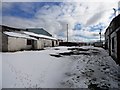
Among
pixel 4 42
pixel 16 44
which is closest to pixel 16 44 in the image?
pixel 16 44

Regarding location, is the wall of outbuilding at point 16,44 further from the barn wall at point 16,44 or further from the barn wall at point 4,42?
the barn wall at point 4,42

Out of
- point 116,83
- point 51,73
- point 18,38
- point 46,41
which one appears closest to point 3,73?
point 51,73

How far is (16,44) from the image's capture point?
2414cm

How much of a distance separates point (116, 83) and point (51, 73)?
12.4 ft

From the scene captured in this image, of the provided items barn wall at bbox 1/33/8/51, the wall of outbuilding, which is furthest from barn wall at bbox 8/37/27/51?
barn wall at bbox 1/33/8/51

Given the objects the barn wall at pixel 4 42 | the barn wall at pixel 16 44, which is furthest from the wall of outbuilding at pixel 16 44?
the barn wall at pixel 4 42

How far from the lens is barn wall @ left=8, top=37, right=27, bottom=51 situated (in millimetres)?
22406

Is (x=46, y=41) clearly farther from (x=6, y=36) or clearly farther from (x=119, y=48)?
(x=119, y=48)

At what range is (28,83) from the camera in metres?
7.49

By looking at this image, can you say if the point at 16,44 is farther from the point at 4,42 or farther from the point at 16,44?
the point at 4,42

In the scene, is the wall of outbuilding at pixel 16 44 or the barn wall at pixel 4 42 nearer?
the barn wall at pixel 4 42

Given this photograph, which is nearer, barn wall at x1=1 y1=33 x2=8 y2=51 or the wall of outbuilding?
barn wall at x1=1 y1=33 x2=8 y2=51

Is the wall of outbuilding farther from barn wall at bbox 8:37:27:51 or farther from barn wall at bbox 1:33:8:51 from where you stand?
barn wall at bbox 1:33:8:51

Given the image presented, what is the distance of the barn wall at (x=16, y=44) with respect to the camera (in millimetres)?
22406
